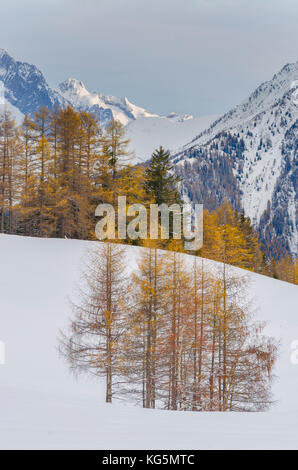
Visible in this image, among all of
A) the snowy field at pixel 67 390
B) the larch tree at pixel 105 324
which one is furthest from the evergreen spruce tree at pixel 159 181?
the larch tree at pixel 105 324

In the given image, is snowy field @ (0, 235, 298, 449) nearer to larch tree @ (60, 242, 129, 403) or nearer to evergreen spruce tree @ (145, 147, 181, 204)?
larch tree @ (60, 242, 129, 403)

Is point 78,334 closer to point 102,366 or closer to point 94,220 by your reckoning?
point 102,366

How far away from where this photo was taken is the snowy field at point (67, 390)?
17.3 feet

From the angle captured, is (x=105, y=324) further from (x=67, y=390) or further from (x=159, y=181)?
(x=159, y=181)

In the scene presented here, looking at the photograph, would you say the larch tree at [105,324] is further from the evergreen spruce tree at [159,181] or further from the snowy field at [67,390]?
the evergreen spruce tree at [159,181]

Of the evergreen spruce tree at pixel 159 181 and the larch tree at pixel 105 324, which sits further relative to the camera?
the evergreen spruce tree at pixel 159 181

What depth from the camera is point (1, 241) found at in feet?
80.5

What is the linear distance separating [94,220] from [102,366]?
17979 mm

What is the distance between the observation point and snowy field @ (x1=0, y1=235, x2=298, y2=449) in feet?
17.3

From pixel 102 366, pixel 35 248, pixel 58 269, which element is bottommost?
pixel 102 366

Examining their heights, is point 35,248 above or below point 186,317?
above

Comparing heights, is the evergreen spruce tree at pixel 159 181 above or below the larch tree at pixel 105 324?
above

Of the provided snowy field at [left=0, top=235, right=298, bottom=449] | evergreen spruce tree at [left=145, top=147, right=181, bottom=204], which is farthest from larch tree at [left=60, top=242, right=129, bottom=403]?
evergreen spruce tree at [left=145, top=147, right=181, bottom=204]
